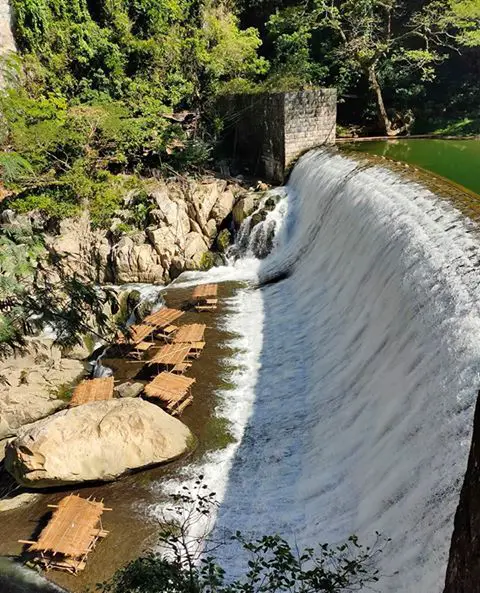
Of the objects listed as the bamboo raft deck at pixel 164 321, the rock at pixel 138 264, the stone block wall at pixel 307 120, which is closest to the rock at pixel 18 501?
the bamboo raft deck at pixel 164 321

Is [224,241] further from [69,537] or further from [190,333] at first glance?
[69,537]

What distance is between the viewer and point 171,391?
31.9 ft

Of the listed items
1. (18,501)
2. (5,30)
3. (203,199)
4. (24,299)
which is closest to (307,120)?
(203,199)

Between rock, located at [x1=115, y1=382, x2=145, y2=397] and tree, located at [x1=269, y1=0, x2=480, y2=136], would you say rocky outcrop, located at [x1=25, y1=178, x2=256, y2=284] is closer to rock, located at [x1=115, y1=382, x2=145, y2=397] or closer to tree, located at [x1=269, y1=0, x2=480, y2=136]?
rock, located at [x1=115, y1=382, x2=145, y2=397]

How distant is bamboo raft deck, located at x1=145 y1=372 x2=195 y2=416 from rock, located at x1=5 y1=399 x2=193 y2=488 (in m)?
0.69

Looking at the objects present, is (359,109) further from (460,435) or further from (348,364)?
(460,435)

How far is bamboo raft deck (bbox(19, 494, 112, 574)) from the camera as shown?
268 inches

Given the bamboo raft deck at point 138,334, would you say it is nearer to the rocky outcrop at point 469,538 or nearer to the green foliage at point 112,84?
the green foliage at point 112,84

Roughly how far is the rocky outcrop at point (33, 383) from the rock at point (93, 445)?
1254 mm

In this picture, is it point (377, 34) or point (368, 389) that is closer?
point (368, 389)

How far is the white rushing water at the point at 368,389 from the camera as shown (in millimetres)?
5652

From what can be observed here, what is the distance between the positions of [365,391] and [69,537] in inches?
195

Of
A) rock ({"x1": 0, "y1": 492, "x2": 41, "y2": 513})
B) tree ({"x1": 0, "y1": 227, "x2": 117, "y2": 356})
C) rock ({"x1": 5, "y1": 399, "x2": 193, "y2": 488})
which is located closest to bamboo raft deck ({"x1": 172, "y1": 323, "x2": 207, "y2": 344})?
rock ({"x1": 5, "y1": 399, "x2": 193, "y2": 488})

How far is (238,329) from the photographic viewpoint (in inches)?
486
